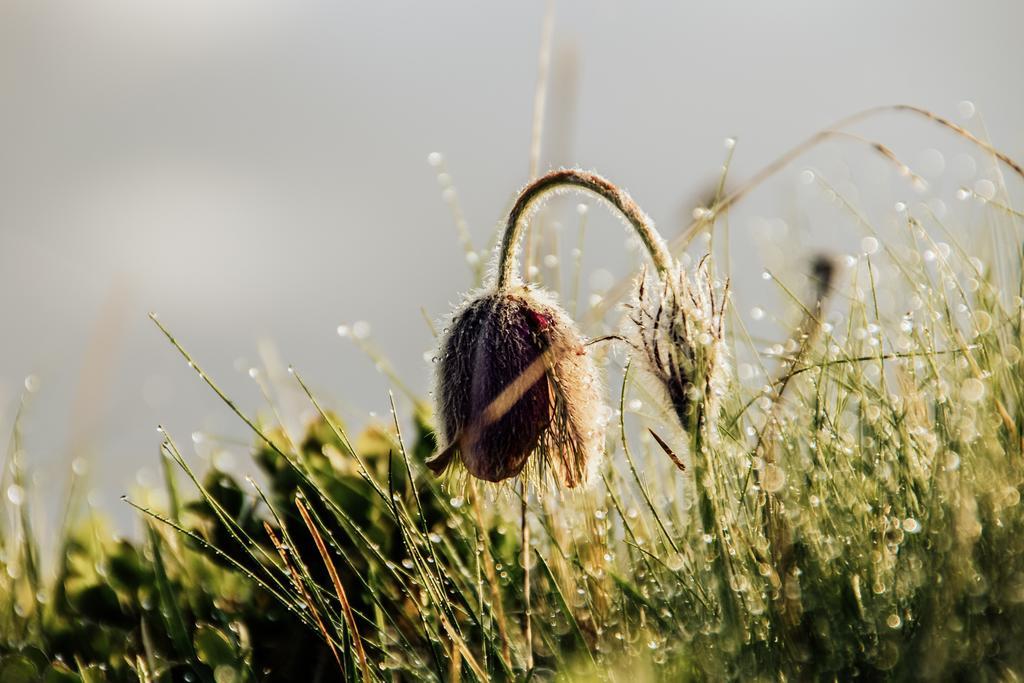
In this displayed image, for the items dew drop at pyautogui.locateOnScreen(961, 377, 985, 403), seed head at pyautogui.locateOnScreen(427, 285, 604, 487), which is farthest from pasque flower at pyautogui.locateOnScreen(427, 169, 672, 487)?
dew drop at pyautogui.locateOnScreen(961, 377, 985, 403)

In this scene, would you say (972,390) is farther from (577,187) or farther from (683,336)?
(577,187)

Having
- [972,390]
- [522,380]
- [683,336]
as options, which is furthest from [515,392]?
[972,390]

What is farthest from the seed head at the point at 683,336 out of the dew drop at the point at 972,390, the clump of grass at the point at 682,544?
the dew drop at the point at 972,390

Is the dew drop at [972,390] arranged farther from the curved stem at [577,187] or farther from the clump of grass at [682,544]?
the curved stem at [577,187]

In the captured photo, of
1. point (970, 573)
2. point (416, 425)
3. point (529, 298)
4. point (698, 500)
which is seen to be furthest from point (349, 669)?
point (416, 425)

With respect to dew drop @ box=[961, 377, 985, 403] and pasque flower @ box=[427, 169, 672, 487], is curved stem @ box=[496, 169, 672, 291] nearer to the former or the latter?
pasque flower @ box=[427, 169, 672, 487]
